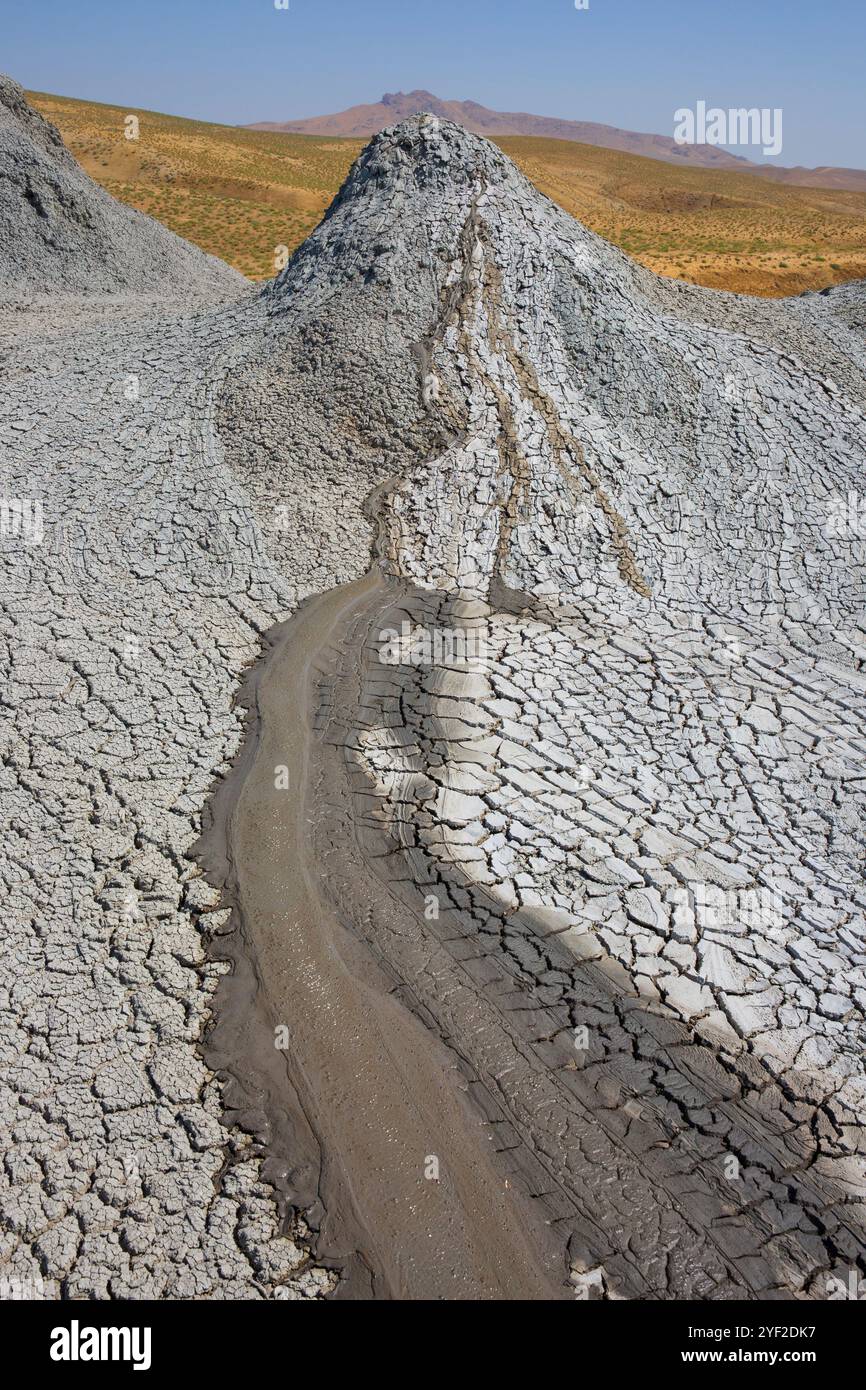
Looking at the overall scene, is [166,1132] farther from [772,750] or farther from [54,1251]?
[772,750]

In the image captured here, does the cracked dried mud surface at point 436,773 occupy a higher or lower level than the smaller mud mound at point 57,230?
lower

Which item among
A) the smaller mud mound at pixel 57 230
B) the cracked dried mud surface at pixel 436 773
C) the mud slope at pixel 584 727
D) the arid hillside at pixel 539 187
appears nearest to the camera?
the cracked dried mud surface at pixel 436 773

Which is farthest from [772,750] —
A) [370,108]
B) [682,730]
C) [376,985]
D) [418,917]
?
[370,108]

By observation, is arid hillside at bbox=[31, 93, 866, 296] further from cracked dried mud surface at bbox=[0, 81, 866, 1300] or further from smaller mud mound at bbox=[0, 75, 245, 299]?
cracked dried mud surface at bbox=[0, 81, 866, 1300]

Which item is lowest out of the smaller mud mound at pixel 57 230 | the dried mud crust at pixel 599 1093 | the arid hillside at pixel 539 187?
the dried mud crust at pixel 599 1093

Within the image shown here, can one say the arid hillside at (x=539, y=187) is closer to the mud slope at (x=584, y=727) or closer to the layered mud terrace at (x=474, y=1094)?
the mud slope at (x=584, y=727)

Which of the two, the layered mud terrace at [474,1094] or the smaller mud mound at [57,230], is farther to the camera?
the smaller mud mound at [57,230]

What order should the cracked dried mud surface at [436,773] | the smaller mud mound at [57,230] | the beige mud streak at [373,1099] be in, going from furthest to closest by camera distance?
Answer: the smaller mud mound at [57,230], the cracked dried mud surface at [436,773], the beige mud streak at [373,1099]

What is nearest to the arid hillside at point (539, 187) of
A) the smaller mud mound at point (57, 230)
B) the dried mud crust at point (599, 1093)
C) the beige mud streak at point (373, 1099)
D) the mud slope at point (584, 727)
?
the smaller mud mound at point (57, 230)
